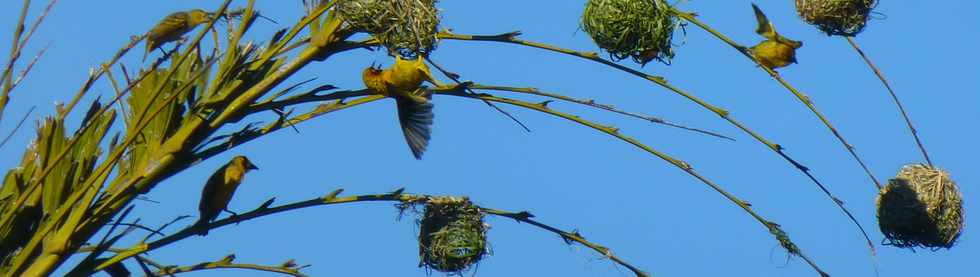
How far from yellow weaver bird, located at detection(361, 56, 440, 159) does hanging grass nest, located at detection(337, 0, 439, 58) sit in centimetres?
4

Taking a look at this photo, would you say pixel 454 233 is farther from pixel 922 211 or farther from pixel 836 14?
pixel 922 211

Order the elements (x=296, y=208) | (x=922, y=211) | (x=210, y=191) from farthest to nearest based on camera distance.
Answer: (x=922, y=211)
(x=210, y=191)
(x=296, y=208)

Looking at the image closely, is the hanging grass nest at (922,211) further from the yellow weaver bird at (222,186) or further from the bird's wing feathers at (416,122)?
the yellow weaver bird at (222,186)

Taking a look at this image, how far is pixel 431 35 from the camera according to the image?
2922mm

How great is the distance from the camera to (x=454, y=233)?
359 cm

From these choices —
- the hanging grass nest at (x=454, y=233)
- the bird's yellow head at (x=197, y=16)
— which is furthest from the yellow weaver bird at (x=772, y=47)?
the bird's yellow head at (x=197, y=16)

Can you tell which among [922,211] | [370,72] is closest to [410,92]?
[370,72]

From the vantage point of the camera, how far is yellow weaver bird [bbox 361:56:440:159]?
293 centimetres

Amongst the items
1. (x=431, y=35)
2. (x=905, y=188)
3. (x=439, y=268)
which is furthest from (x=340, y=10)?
(x=905, y=188)

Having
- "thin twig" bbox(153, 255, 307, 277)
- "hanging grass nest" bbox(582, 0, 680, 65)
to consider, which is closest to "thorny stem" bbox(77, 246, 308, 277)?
"thin twig" bbox(153, 255, 307, 277)

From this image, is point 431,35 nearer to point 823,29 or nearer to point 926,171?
point 823,29

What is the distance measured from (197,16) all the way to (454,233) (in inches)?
37.8

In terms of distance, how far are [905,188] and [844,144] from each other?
38.5 inches

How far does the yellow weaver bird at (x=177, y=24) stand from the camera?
3.10m
